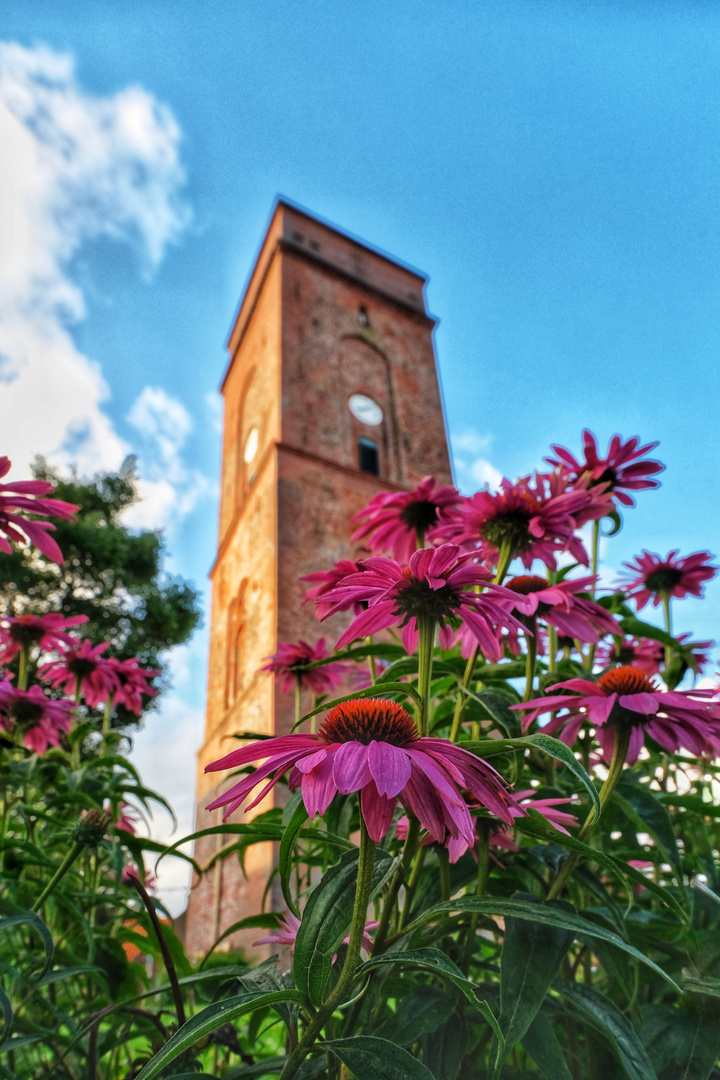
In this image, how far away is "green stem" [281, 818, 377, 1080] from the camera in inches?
16.8

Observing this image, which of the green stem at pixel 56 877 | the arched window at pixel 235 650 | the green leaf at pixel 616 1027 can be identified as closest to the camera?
the green leaf at pixel 616 1027

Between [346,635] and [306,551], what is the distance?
700cm

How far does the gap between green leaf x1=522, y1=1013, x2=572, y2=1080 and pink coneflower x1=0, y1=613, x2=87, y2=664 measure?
36.5 inches

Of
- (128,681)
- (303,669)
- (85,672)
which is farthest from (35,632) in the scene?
(303,669)

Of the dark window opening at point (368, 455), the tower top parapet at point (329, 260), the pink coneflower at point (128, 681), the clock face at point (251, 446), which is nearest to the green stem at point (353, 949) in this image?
the pink coneflower at point (128, 681)

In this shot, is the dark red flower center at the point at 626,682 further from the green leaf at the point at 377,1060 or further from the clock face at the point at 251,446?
the clock face at the point at 251,446

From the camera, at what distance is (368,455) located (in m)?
9.31

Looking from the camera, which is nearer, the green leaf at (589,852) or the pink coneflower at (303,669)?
the green leaf at (589,852)

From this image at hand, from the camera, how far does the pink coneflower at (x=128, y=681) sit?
1.35 metres

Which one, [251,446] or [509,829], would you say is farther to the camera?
[251,446]

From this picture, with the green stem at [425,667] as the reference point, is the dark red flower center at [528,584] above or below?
above

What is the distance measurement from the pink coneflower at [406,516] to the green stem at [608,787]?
0.40 meters

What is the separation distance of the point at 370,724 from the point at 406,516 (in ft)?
1.83

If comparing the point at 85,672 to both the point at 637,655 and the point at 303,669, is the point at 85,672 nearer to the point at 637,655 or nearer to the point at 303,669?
the point at 303,669
